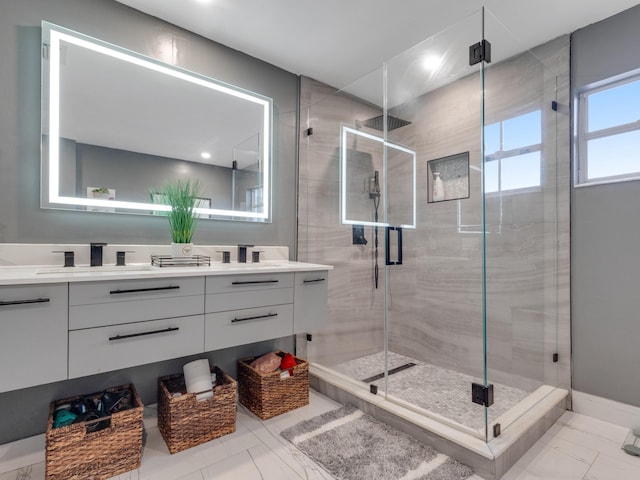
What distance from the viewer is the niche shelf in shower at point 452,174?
2549mm

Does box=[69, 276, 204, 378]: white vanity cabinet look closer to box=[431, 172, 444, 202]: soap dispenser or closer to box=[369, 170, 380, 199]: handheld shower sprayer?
box=[369, 170, 380, 199]: handheld shower sprayer

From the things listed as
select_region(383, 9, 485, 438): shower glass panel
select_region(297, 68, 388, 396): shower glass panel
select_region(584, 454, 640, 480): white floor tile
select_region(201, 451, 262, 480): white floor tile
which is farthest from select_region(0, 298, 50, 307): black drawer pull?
select_region(584, 454, 640, 480): white floor tile

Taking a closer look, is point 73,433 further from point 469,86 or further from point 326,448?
point 469,86

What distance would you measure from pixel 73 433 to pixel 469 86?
2.83 meters

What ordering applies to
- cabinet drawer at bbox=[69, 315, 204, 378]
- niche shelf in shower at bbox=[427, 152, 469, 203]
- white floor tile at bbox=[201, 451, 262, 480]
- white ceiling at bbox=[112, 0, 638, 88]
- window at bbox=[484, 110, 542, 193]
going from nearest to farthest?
cabinet drawer at bbox=[69, 315, 204, 378] < white floor tile at bbox=[201, 451, 262, 480] < white ceiling at bbox=[112, 0, 638, 88] < window at bbox=[484, 110, 542, 193] < niche shelf in shower at bbox=[427, 152, 469, 203]

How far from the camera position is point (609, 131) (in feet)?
6.81

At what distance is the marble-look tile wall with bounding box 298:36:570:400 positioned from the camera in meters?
2.17

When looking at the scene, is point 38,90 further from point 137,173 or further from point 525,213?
point 525,213

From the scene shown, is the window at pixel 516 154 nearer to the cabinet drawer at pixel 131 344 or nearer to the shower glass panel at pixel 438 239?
the shower glass panel at pixel 438 239

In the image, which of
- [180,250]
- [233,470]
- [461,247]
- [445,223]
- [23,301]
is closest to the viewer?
[23,301]

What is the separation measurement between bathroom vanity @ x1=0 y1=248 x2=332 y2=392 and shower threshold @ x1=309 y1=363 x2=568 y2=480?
2.00ft

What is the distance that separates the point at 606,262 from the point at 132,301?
2.62 m

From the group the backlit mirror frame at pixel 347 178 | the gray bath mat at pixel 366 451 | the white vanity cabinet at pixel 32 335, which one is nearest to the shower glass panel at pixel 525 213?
the backlit mirror frame at pixel 347 178

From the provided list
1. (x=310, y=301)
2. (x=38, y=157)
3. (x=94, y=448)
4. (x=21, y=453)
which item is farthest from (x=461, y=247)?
(x=21, y=453)
